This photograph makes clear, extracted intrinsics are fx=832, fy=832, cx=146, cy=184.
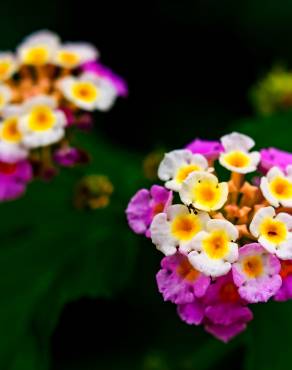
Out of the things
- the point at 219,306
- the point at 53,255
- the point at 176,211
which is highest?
the point at 176,211

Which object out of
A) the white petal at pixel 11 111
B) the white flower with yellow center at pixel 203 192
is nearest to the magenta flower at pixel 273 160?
the white flower with yellow center at pixel 203 192

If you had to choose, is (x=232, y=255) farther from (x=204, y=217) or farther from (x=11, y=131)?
(x=11, y=131)

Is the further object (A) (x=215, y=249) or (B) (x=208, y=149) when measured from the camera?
(B) (x=208, y=149)

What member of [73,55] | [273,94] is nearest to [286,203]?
[73,55]

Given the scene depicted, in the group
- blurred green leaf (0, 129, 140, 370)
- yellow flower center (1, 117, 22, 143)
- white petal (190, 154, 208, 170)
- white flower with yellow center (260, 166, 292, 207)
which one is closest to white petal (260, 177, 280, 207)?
white flower with yellow center (260, 166, 292, 207)

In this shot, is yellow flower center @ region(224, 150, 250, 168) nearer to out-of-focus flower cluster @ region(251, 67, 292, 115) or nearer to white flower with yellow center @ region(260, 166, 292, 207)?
white flower with yellow center @ region(260, 166, 292, 207)

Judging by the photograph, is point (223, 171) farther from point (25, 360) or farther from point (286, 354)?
point (25, 360)

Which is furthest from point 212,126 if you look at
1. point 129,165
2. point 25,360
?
point 25,360
